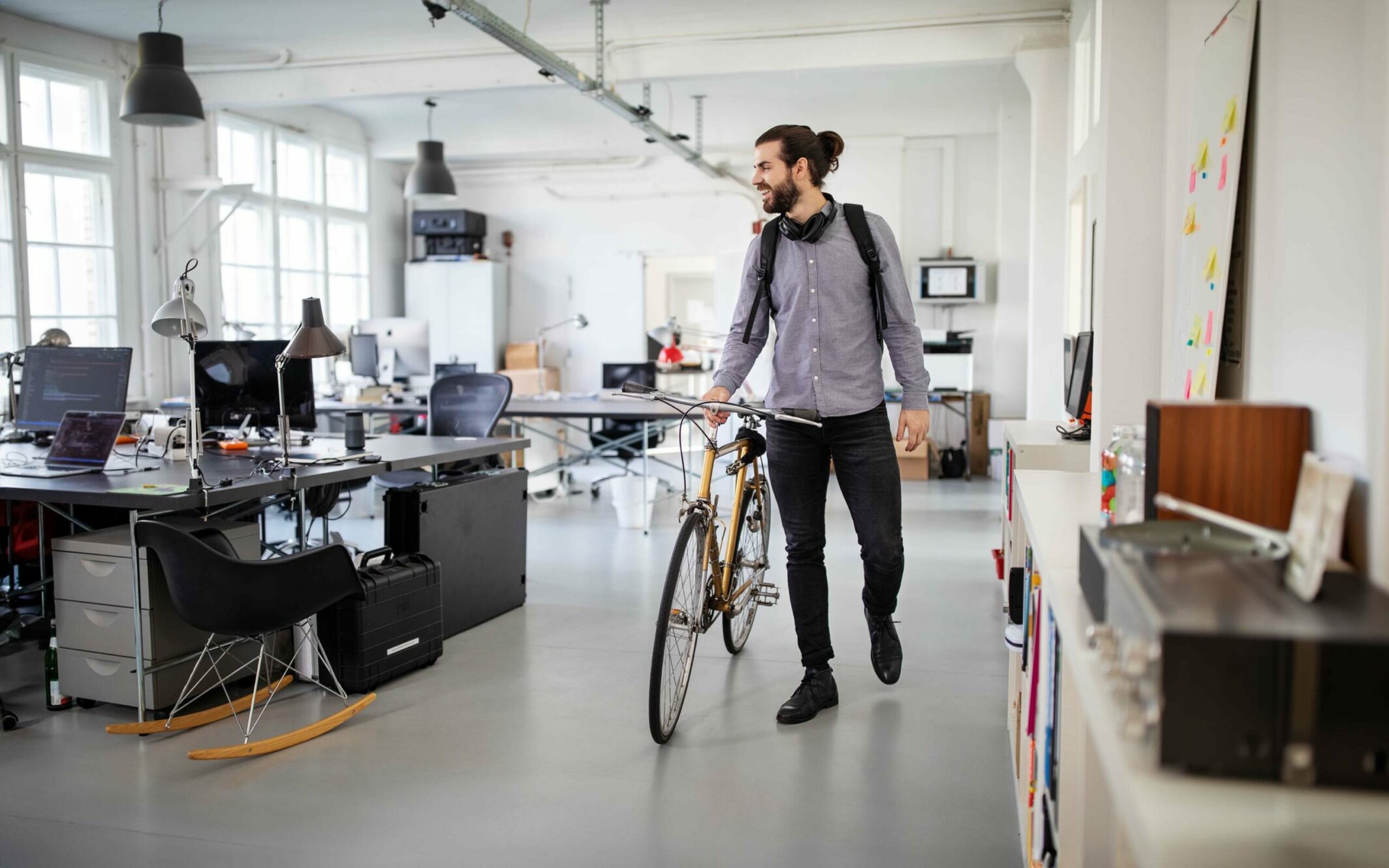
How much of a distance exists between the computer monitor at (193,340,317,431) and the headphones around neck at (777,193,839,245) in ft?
7.50

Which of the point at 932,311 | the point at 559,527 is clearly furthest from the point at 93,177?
the point at 932,311

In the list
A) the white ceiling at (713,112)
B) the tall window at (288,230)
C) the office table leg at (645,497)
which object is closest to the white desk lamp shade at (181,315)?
the office table leg at (645,497)

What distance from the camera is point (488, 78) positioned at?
7.30 meters

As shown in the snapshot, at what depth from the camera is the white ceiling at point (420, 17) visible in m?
6.60

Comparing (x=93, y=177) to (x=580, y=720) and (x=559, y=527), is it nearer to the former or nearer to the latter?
(x=559, y=527)

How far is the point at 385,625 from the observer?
3316 mm

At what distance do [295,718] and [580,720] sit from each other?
85cm

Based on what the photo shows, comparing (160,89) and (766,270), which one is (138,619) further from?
(160,89)

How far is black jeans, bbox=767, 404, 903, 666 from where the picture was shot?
2865 millimetres

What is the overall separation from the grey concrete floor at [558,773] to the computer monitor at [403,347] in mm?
4170

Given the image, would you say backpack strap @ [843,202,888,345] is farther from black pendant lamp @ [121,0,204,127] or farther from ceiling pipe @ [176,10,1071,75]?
ceiling pipe @ [176,10,1071,75]

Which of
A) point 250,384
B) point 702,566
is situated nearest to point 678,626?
point 702,566

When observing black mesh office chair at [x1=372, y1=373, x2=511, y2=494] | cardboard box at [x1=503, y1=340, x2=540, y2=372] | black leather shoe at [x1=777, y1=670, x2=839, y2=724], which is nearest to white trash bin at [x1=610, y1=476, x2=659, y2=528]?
black mesh office chair at [x1=372, y1=373, x2=511, y2=494]

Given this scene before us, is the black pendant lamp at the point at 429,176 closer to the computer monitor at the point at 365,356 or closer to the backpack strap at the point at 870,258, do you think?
the computer monitor at the point at 365,356
